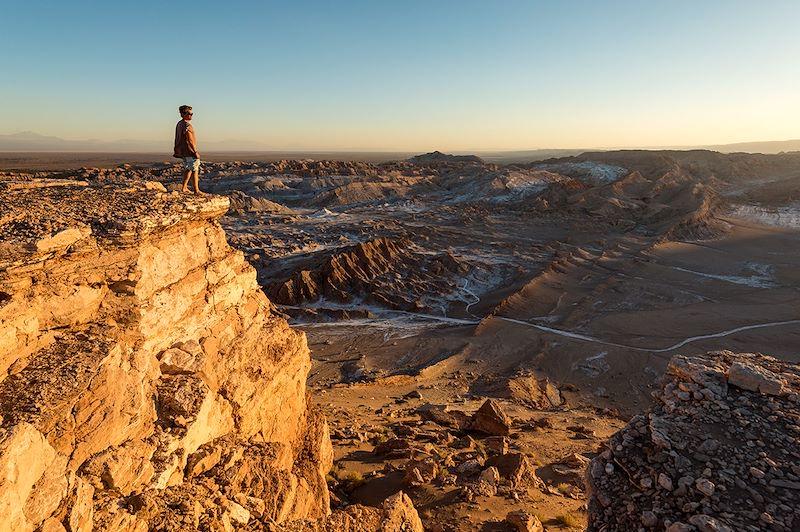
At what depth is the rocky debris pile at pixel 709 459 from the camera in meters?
4.53

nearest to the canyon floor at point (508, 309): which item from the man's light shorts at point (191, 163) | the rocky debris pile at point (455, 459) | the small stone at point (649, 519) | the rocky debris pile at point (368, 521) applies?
the rocky debris pile at point (455, 459)

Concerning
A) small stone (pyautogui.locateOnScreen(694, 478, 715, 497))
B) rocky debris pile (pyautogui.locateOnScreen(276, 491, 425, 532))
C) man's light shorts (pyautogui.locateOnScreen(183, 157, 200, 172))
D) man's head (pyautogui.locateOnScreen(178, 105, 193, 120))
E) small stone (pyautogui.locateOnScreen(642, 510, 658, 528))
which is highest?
man's head (pyautogui.locateOnScreen(178, 105, 193, 120))

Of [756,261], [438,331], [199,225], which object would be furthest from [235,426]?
[756,261]

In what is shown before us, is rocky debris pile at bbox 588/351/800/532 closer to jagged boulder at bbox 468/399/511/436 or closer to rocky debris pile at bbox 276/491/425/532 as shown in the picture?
rocky debris pile at bbox 276/491/425/532

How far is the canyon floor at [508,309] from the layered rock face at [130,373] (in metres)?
2.94

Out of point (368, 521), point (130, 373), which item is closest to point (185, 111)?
point (130, 373)

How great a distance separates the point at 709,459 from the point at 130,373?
5698 mm

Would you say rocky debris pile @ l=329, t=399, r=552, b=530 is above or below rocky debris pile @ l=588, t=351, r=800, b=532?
below

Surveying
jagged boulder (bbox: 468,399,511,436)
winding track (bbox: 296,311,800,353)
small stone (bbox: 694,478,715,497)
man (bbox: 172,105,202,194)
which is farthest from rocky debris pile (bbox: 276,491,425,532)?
winding track (bbox: 296,311,800,353)

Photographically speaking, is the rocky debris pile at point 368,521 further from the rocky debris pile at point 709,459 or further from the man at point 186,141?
the man at point 186,141

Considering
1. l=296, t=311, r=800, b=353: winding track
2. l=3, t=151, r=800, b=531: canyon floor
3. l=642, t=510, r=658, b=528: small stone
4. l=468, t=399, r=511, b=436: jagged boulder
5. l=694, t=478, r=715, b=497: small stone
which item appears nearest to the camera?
l=694, t=478, r=715, b=497: small stone

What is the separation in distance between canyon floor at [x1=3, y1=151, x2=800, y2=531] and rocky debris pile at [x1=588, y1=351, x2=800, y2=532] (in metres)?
2.50

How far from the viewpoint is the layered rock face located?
3736mm

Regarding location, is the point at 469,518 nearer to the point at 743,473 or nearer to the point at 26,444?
the point at 743,473
